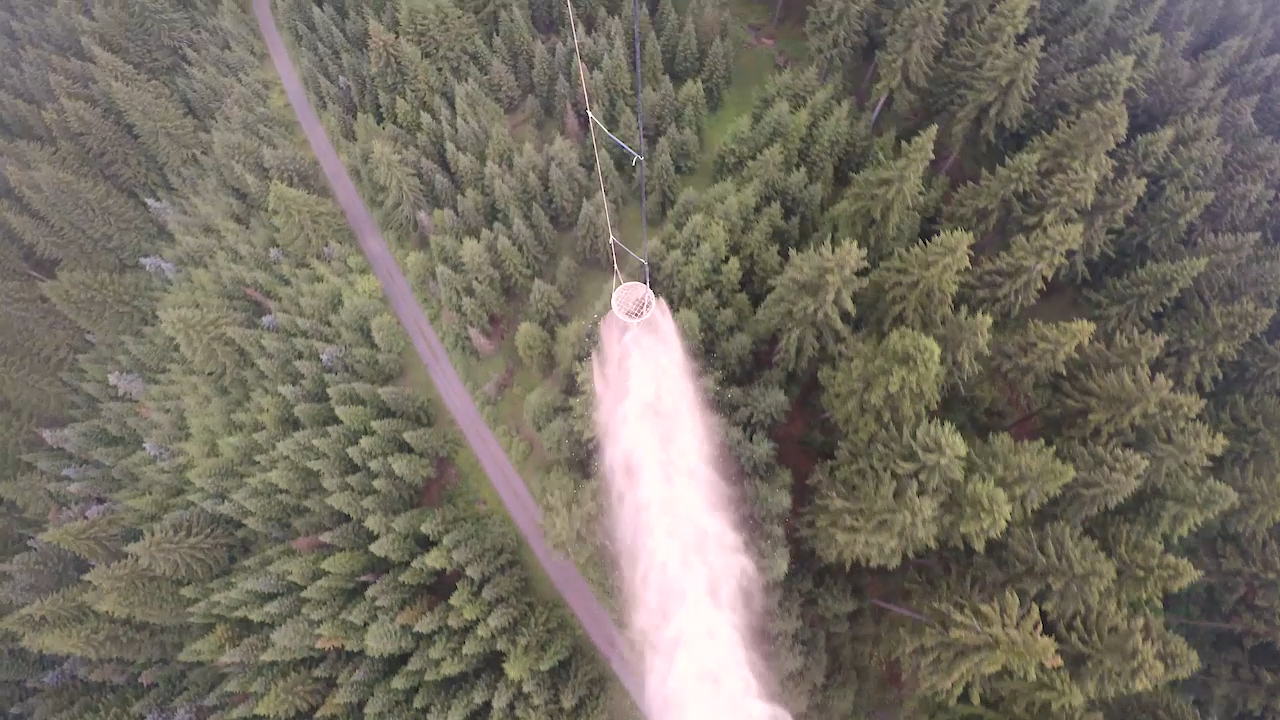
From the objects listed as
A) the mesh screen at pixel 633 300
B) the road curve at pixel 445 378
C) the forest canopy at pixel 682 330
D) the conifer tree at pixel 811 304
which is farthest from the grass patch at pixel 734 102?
the road curve at pixel 445 378

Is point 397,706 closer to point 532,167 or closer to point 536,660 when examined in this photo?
point 536,660

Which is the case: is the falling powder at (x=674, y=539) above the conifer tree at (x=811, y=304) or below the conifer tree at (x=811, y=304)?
below

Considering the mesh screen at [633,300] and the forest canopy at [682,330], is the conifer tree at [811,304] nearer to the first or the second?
the forest canopy at [682,330]

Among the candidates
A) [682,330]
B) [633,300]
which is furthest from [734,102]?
[633,300]

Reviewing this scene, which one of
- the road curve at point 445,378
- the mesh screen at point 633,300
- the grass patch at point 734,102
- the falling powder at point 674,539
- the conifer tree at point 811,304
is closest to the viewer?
the mesh screen at point 633,300

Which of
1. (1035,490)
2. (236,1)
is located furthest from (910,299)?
(236,1)

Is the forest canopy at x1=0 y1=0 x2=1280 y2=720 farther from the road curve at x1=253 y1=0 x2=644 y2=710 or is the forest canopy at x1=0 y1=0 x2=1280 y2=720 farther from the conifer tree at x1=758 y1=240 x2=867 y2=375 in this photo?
the road curve at x1=253 y1=0 x2=644 y2=710
